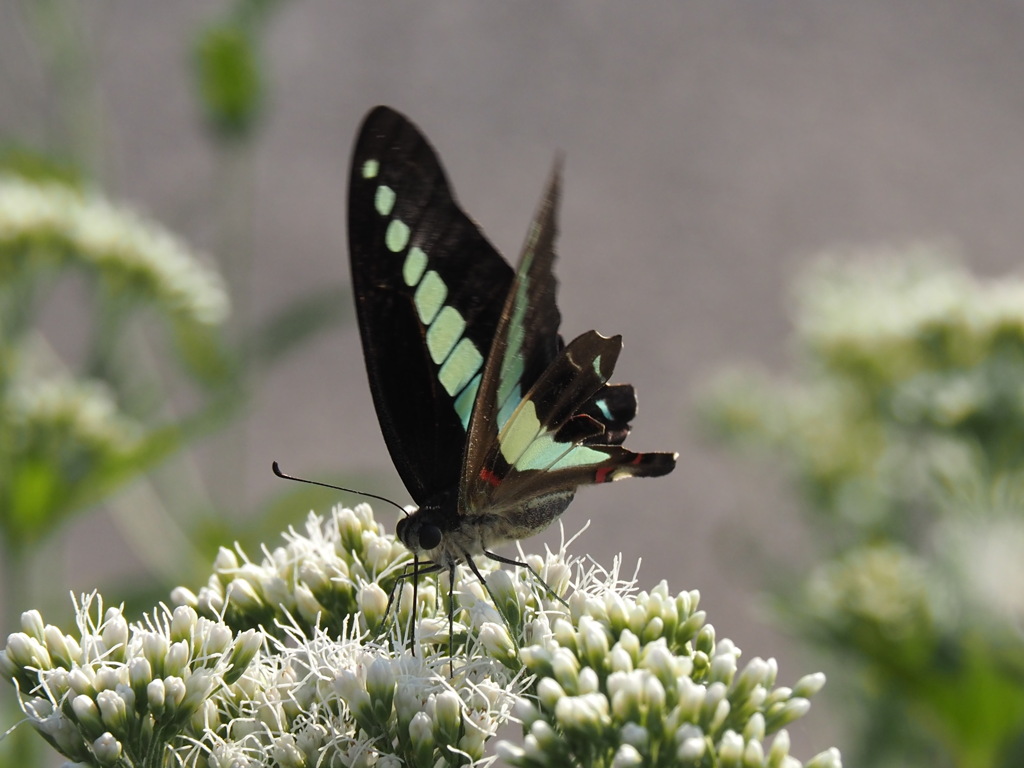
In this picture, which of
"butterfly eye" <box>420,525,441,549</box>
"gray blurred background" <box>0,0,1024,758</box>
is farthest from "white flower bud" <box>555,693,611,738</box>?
"gray blurred background" <box>0,0,1024,758</box>

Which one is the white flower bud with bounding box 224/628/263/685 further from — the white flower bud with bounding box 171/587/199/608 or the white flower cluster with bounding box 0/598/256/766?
the white flower bud with bounding box 171/587/199/608

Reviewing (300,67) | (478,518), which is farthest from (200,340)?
(300,67)

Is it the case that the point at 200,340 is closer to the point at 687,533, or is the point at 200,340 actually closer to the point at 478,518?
the point at 478,518

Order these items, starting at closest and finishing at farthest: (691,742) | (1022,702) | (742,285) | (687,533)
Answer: (691,742) → (1022,702) → (687,533) → (742,285)

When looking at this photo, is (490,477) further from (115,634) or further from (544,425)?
(115,634)

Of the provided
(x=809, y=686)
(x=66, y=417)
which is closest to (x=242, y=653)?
(x=809, y=686)

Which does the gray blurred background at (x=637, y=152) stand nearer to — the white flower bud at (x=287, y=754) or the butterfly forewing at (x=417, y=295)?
the butterfly forewing at (x=417, y=295)
